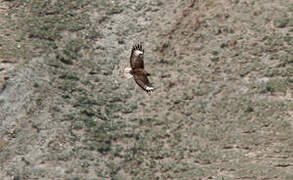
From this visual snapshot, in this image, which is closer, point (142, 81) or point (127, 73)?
point (142, 81)

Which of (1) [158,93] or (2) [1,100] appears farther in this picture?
(1) [158,93]

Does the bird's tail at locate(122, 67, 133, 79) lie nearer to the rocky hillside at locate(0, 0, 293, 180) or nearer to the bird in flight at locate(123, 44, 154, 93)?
the rocky hillside at locate(0, 0, 293, 180)

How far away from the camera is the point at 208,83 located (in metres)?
24.8

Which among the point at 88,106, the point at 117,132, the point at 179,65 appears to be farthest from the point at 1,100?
the point at 179,65

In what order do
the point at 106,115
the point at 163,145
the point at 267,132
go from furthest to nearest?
the point at 106,115, the point at 163,145, the point at 267,132

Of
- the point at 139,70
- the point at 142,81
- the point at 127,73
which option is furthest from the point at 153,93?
the point at 139,70

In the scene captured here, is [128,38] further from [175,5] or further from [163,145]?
[163,145]

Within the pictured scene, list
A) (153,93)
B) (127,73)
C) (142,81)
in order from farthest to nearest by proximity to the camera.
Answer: (127,73) < (153,93) < (142,81)

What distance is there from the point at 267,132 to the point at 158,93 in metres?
6.84

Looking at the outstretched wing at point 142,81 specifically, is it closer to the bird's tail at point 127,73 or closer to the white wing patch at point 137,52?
the white wing patch at point 137,52

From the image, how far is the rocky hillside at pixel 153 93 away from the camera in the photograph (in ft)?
70.2

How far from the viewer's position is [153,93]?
2531 centimetres

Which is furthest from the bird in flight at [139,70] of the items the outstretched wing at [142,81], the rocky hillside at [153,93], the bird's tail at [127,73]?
the rocky hillside at [153,93]

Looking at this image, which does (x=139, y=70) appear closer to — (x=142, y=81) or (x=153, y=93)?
(x=142, y=81)
